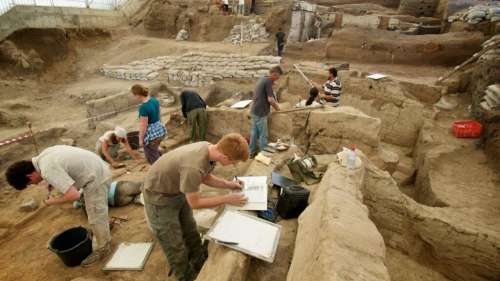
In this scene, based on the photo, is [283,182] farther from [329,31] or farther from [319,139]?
[329,31]

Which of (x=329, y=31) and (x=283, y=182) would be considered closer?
(x=283, y=182)

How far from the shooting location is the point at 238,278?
2078 mm

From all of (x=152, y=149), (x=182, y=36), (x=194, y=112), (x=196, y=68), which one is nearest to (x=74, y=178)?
(x=152, y=149)

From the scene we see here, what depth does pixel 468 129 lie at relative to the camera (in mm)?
6273

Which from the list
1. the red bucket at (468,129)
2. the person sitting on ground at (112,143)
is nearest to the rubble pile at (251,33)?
the red bucket at (468,129)

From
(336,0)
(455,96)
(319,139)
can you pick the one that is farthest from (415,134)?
(336,0)

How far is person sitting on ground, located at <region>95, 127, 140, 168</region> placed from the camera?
496cm

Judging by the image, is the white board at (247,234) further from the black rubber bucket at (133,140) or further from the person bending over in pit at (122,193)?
the black rubber bucket at (133,140)

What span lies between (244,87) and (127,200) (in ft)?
18.2

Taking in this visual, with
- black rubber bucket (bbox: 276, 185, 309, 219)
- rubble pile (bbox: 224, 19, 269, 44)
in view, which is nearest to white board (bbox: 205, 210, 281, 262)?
black rubber bucket (bbox: 276, 185, 309, 219)

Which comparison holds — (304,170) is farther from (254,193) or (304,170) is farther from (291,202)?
(254,193)

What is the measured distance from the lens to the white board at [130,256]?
3.10 meters

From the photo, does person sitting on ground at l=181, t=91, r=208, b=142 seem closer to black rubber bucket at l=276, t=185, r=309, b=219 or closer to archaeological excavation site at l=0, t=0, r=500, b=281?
archaeological excavation site at l=0, t=0, r=500, b=281

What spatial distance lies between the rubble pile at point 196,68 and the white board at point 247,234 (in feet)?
22.1
